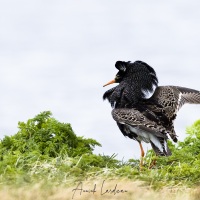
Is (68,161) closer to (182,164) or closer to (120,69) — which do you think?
(182,164)

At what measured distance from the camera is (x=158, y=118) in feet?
43.8

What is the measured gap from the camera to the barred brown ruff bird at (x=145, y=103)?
12.8m

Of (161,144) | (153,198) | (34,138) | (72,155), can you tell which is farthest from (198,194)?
(34,138)

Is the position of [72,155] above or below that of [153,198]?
above

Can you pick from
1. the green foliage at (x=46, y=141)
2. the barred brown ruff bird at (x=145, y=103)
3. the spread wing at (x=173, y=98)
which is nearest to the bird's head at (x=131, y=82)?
the barred brown ruff bird at (x=145, y=103)

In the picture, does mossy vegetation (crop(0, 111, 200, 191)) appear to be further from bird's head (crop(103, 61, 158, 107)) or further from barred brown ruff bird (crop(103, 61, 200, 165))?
bird's head (crop(103, 61, 158, 107))

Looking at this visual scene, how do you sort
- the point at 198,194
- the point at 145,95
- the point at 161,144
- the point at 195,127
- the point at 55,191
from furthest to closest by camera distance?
the point at 195,127 → the point at 145,95 → the point at 161,144 → the point at 198,194 → the point at 55,191

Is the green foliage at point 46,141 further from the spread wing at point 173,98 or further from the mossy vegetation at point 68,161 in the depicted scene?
the spread wing at point 173,98

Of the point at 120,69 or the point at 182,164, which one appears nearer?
the point at 182,164

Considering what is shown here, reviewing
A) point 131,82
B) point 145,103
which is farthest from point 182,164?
point 131,82

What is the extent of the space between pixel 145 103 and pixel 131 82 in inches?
27.4

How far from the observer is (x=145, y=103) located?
13.8 meters

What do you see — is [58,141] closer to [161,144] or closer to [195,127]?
[161,144]

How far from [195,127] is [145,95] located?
221cm
